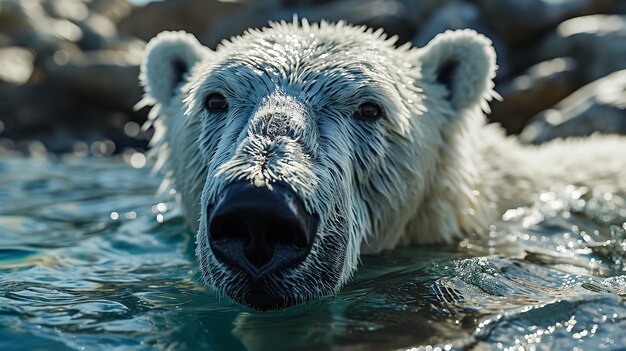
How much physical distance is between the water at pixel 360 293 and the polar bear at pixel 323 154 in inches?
6.4

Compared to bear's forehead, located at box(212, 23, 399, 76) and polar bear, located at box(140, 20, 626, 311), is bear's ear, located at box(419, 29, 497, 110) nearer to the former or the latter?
polar bear, located at box(140, 20, 626, 311)

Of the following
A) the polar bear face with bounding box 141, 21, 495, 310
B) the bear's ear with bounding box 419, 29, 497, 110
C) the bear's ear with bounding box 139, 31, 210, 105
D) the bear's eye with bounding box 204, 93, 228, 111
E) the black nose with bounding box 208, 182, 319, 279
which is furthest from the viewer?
the bear's ear with bounding box 139, 31, 210, 105

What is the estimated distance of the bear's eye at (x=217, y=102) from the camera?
4074 mm

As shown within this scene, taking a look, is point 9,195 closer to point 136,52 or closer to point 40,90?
point 40,90

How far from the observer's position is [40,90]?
16281 millimetres

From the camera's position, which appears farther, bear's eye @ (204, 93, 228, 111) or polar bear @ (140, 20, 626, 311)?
bear's eye @ (204, 93, 228, 111)

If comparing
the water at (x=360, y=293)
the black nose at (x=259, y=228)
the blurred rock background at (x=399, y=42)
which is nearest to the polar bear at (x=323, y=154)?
the black nose at (x=259, y=228)

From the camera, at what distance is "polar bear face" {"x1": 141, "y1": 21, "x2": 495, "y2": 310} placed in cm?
287

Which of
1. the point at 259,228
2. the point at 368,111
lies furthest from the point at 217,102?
the point at 259,228

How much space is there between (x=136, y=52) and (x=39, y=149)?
6.46 metres

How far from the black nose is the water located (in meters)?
0.32

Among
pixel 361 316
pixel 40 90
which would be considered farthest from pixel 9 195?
pixel 40 90

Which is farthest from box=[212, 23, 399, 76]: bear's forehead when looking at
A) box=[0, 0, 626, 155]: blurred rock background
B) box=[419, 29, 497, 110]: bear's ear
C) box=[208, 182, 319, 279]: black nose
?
box=[0, 0, 626, 155]: blurred rock background

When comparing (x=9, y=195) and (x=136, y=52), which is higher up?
(x=136, y=52)
